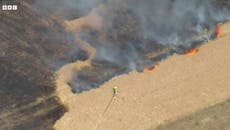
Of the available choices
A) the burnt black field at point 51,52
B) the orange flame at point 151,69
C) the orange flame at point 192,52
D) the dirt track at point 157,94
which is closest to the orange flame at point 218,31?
the dirt track at point 157,94

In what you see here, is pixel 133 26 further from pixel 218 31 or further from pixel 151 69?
pixel 218 31

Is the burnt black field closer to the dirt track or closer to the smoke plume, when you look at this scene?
the smoke plume

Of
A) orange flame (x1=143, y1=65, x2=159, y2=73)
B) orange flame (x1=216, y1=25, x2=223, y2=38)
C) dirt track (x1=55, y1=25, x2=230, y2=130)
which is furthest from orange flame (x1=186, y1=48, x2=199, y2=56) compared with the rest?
orange flame (x1=143, y1=65, x2=159, y2=73)

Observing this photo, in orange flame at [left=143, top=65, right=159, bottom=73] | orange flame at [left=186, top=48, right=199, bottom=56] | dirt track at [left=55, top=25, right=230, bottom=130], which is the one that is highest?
orange flame at [left=186, top=48, right=199, bottom=56]

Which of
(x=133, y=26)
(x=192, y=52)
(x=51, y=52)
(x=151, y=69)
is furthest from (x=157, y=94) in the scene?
(x=51, y=52)

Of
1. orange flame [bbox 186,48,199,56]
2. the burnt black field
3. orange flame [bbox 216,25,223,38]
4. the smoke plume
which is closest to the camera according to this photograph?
the burnt black field

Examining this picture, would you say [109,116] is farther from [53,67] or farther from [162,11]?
[162,11]

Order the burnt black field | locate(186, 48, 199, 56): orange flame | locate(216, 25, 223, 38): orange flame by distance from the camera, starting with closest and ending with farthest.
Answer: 1. the burnt black field
2. locate(186, 48, 199, 56): orange flame
3. locate(216, 25, 223, 38): orange flame

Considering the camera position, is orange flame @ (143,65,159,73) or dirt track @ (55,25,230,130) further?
orange flame @ (143,65,159,73)
